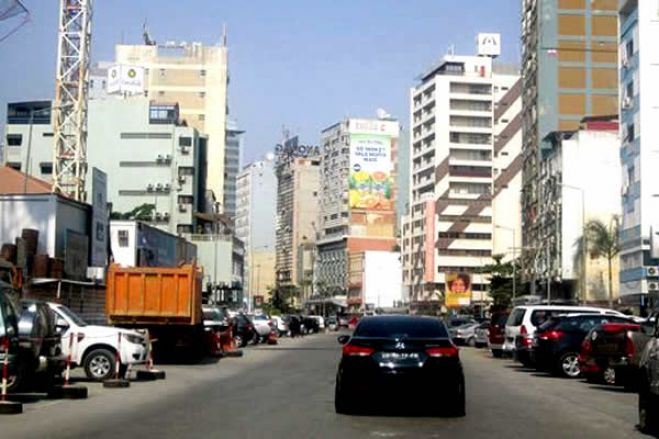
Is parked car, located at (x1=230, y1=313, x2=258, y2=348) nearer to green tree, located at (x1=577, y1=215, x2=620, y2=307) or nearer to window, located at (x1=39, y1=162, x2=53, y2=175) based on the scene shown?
green tree, located at (x1=577, y1=215, x2=620, y2=307)

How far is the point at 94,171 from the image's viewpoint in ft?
173

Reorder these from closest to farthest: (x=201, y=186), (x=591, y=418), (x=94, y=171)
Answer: (x=591, y=418), (x=94, y=171), (x=201, y=186)

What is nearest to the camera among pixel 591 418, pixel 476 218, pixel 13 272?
pixel 591 418

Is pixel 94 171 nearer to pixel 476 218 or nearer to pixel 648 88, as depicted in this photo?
pixel 648 88

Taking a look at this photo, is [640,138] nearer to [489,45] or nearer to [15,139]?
[15,139]

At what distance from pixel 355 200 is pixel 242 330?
12463 centimetres

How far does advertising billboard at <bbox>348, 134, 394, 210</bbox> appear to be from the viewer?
172 metres

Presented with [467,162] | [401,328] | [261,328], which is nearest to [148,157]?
[467,162]

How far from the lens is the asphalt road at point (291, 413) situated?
1397 centimetres

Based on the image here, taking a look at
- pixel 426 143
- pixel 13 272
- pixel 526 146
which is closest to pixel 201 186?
pixel 526 146

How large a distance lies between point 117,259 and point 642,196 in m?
30.9

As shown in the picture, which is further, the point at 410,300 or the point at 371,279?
the point at 371,279

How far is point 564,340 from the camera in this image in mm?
26984

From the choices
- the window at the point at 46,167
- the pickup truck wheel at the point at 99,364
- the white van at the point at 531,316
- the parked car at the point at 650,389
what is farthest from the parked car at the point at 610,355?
the window at the point at 46,167
